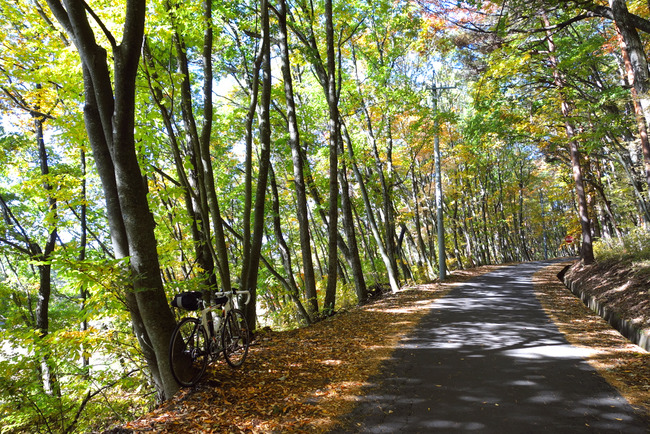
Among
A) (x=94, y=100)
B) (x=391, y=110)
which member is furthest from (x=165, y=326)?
(x=391, y=110)

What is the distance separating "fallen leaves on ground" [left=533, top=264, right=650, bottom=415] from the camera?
163 inches

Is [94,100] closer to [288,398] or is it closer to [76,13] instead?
[76,13]

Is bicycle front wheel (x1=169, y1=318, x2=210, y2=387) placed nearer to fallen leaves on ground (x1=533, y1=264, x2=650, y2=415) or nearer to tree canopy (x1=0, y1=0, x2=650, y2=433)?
tree canopy (x1=0, y1=0, x2=650, y2=433)

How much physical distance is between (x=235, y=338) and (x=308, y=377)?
118 centimetres

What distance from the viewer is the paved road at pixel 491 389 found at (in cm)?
341

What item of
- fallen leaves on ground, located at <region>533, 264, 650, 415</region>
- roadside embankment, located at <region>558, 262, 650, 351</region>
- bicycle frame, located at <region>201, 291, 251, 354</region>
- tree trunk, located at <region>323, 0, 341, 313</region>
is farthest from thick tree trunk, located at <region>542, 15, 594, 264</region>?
bicycle frame, located at <region>201, 291, 251, 354</region>

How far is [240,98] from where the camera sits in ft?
50.5

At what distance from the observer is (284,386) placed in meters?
4.42

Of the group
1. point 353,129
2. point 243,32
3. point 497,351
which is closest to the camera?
point 497,351

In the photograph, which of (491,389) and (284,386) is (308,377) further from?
(491,389)

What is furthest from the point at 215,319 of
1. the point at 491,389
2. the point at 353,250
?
the point at 353,250

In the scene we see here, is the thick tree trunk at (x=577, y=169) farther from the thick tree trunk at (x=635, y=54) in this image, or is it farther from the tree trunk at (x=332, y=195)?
the tree trunk at (x=332, y=195)

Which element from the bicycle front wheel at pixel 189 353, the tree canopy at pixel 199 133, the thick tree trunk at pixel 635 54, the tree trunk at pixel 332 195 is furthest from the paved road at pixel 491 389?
the thick tree trunk at pixel 635 54

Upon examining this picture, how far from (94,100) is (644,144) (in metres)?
12.7
